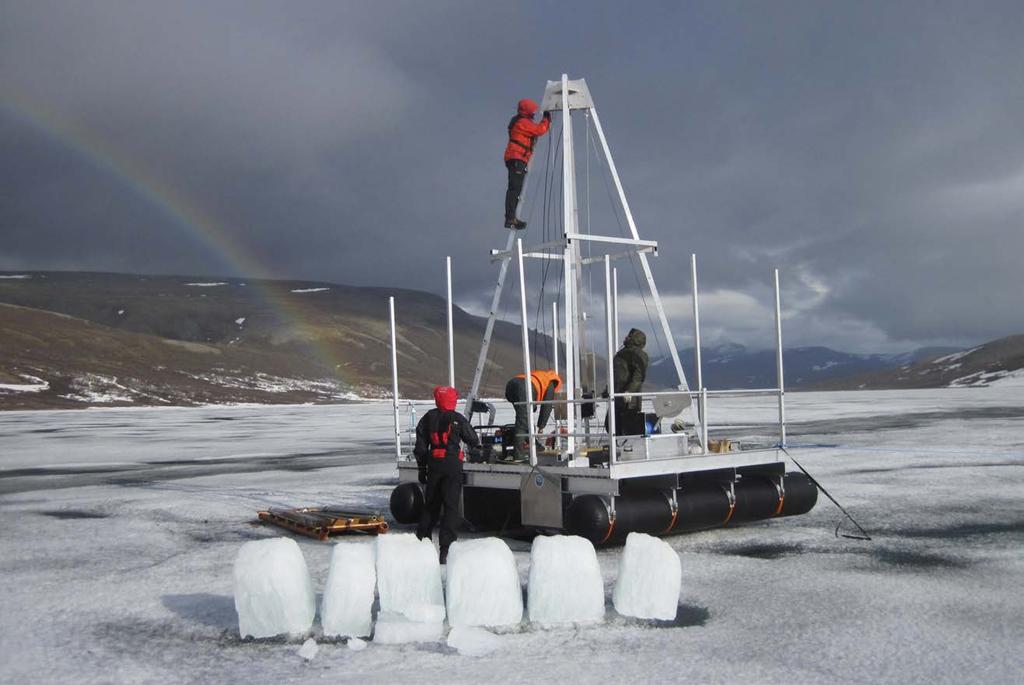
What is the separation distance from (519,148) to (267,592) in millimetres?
6882

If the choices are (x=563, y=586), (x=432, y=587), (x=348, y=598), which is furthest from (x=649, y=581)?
(x=348, y=598)

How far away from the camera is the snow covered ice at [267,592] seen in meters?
6.93

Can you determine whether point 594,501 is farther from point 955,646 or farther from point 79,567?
point 79,567

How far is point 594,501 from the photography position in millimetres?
9742

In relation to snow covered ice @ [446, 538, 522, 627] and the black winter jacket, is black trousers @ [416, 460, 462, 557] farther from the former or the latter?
snow covered ice @ [446, 538, 522, 627]

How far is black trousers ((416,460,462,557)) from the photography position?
382 inches

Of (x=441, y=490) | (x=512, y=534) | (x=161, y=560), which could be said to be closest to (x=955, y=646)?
(x=441, y=490)

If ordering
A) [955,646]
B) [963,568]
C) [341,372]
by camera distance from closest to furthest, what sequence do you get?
[955,646] → [963,568] → [341,372]

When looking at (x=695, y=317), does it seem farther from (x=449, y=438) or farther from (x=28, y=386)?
(x=28, y=386)

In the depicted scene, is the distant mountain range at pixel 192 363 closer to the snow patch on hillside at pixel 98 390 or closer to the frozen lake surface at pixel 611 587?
the snow patch on hillside at pixel 98 390

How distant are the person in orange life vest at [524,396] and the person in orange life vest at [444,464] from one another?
1.20 meters

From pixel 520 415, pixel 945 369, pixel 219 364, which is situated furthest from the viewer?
pixel 945 369

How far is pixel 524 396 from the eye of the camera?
37.9 feet

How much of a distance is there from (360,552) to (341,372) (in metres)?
157
